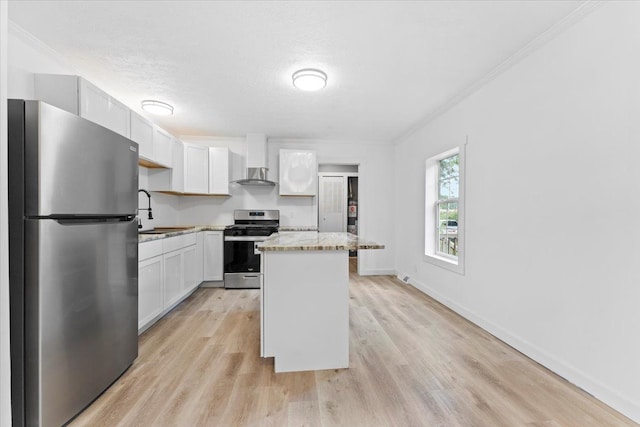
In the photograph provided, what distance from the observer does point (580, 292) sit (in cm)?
177

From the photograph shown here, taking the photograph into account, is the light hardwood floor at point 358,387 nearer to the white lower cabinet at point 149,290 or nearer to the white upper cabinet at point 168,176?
the white lower cabinet at point 149,290

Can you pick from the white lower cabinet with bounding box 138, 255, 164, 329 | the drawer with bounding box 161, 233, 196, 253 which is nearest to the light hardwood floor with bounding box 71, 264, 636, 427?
the white lower cabinet with bounding box 138, 255, 164, 329

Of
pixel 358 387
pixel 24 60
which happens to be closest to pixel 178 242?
pixel 24 60

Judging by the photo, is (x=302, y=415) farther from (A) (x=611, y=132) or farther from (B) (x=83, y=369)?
(A) (x=611, y=132)

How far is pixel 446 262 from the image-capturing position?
3291 mm

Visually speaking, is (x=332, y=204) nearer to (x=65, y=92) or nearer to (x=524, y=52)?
(x=524, y=52)

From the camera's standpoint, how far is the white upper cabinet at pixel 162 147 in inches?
131

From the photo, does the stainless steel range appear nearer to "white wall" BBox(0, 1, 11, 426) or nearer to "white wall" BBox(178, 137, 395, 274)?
"white wall" BBox(178, 137, 395, 274)

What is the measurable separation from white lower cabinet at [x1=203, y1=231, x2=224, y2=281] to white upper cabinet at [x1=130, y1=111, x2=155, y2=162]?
4.41 ft

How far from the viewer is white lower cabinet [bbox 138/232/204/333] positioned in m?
2.53

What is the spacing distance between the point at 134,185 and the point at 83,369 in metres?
1.16

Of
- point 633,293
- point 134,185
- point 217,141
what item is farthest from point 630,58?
point 217,141

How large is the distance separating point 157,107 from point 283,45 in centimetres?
196

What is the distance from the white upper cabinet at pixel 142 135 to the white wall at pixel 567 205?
3501mm
